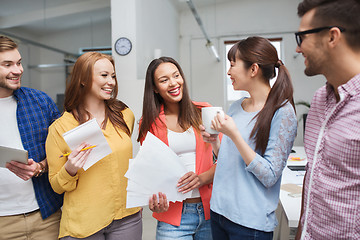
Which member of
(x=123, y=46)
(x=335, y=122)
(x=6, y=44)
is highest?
(x=123, y=46)

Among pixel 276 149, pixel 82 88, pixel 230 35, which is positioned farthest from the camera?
pixel 230 35

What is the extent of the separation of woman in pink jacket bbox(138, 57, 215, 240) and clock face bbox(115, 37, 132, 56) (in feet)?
9.09

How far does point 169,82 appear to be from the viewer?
148 cm

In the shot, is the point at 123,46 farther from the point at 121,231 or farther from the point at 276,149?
the point at 276,149

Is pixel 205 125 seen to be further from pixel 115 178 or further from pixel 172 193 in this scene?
pixel 115 178

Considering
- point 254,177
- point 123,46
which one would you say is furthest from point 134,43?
point 254,177

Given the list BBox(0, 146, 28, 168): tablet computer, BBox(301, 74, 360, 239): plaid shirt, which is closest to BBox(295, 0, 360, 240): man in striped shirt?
BBox(301, 74, 360, 239): plaid shirt

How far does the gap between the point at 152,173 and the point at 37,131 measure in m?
0.66

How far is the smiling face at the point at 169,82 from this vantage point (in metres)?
1.48

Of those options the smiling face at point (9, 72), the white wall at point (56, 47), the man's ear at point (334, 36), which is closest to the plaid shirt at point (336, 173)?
the man's ear at point (334, 36)

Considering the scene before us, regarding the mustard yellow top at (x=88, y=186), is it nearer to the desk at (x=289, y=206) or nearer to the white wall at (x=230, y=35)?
the desk at (x=289, y=206)

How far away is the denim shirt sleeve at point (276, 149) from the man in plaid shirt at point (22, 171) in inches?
40.1

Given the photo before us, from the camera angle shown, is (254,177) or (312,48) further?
(254,177)

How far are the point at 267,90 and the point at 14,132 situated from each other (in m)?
1.22
